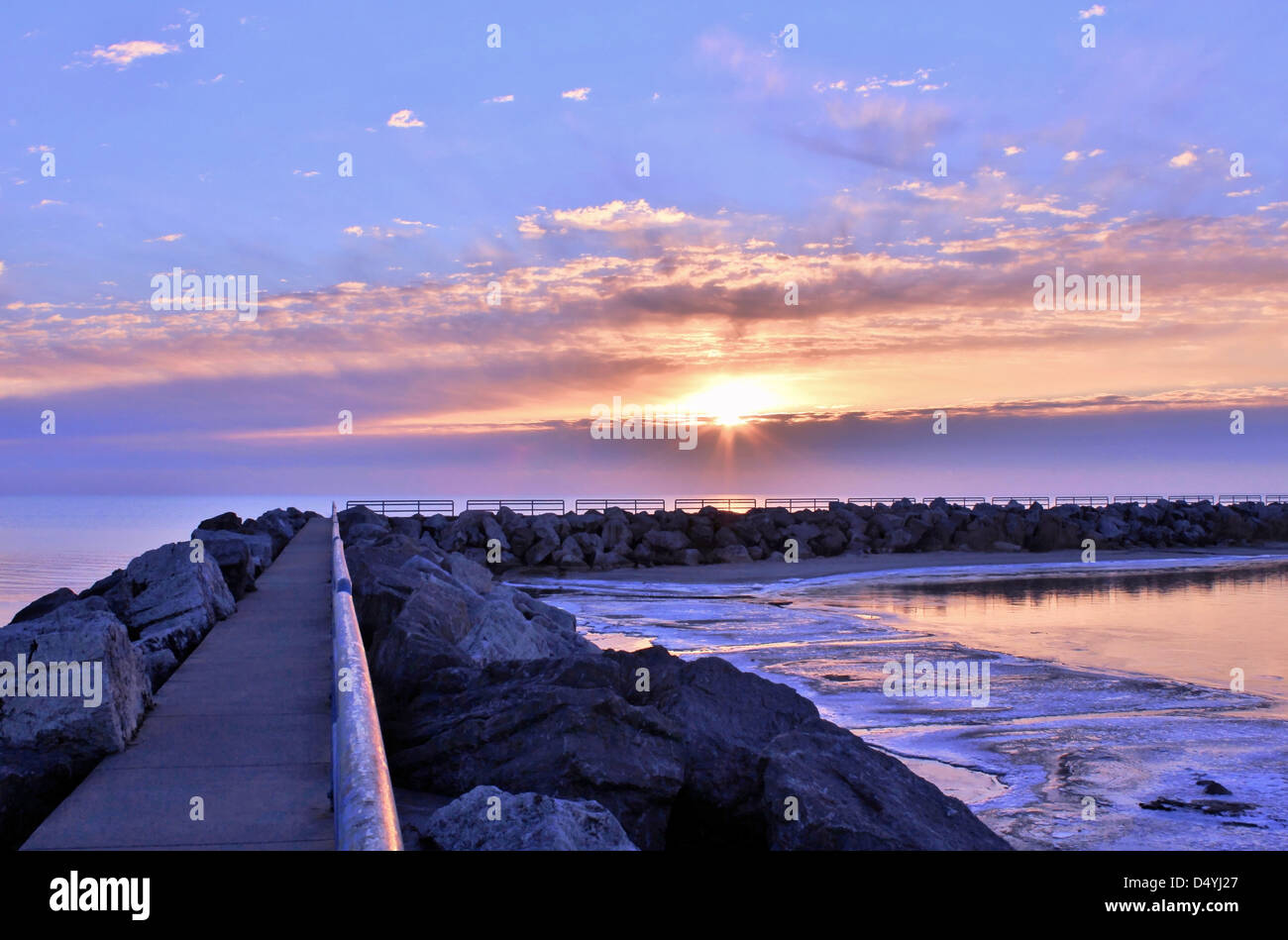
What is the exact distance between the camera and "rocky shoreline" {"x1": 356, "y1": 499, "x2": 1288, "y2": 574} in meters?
34.4

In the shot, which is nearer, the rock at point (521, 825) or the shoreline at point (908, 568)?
the rock at point (521, 825)

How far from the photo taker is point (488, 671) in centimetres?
695

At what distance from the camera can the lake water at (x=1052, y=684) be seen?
24.8 feet

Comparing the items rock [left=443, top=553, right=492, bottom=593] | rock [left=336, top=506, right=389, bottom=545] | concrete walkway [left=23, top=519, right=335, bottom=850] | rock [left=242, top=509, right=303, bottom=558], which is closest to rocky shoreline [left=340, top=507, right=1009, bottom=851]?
concrete walkway [left=23, top=519, right=335, bottom=850]

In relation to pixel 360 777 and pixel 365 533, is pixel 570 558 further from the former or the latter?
pixel 360 777

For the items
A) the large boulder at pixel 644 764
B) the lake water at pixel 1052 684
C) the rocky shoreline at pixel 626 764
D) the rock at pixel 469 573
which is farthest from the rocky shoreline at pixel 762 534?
the large boulder at pixel 644 764

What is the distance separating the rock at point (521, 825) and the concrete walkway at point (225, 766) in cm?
52

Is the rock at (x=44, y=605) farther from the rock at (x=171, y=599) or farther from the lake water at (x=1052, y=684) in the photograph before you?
the lake water at (x=1052, y=684)

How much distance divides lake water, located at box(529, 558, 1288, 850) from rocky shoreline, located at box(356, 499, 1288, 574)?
7420 mm

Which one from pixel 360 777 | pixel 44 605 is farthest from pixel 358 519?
pixel 360 777

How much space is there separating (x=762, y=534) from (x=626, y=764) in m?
33.2

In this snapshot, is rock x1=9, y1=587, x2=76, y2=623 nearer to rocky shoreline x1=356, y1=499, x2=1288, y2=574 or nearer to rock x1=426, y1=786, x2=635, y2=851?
rock x1=426, y1=786, x2=635, y2=851
